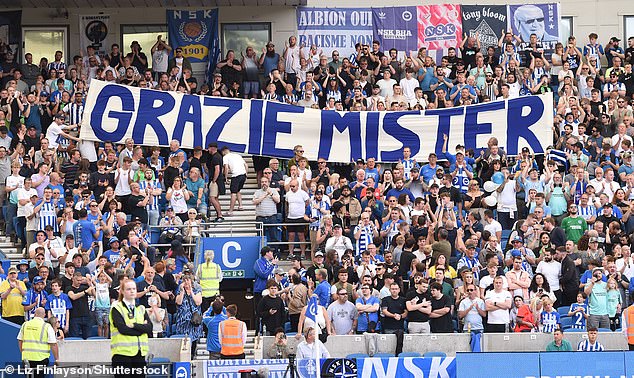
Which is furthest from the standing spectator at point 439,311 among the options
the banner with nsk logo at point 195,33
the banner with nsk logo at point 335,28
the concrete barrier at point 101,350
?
the banner with nsk logo at point 195,33

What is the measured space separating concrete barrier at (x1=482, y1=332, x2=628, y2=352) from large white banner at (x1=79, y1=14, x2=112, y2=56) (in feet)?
51.6

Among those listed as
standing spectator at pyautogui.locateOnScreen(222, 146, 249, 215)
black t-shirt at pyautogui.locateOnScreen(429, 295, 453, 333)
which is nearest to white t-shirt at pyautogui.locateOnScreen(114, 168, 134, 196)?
standing spectator at pyautogui.locateOnScreen(222, 146, 249, 215)

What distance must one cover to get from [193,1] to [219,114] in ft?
15.0

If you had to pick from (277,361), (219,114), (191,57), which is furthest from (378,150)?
(277,361)

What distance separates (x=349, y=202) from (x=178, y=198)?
132 inches

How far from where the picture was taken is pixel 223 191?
29781mm

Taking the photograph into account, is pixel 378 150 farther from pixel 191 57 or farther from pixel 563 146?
pixel 191 57

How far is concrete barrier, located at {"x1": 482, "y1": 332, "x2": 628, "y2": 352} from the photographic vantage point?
23.5m

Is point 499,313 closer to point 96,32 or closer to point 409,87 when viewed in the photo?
point 409,87

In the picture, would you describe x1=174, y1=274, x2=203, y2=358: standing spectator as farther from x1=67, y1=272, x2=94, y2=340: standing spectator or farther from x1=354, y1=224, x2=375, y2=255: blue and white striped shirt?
x1=354, y1=224, x2=375, y2=255: blue and white striped shirt

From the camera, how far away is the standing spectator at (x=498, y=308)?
24.3 meters

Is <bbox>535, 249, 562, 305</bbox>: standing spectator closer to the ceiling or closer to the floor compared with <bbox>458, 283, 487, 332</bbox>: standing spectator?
closer to the ceiling

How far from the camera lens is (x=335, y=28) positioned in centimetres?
3600

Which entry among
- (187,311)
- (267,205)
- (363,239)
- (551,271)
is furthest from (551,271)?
(187,311)
